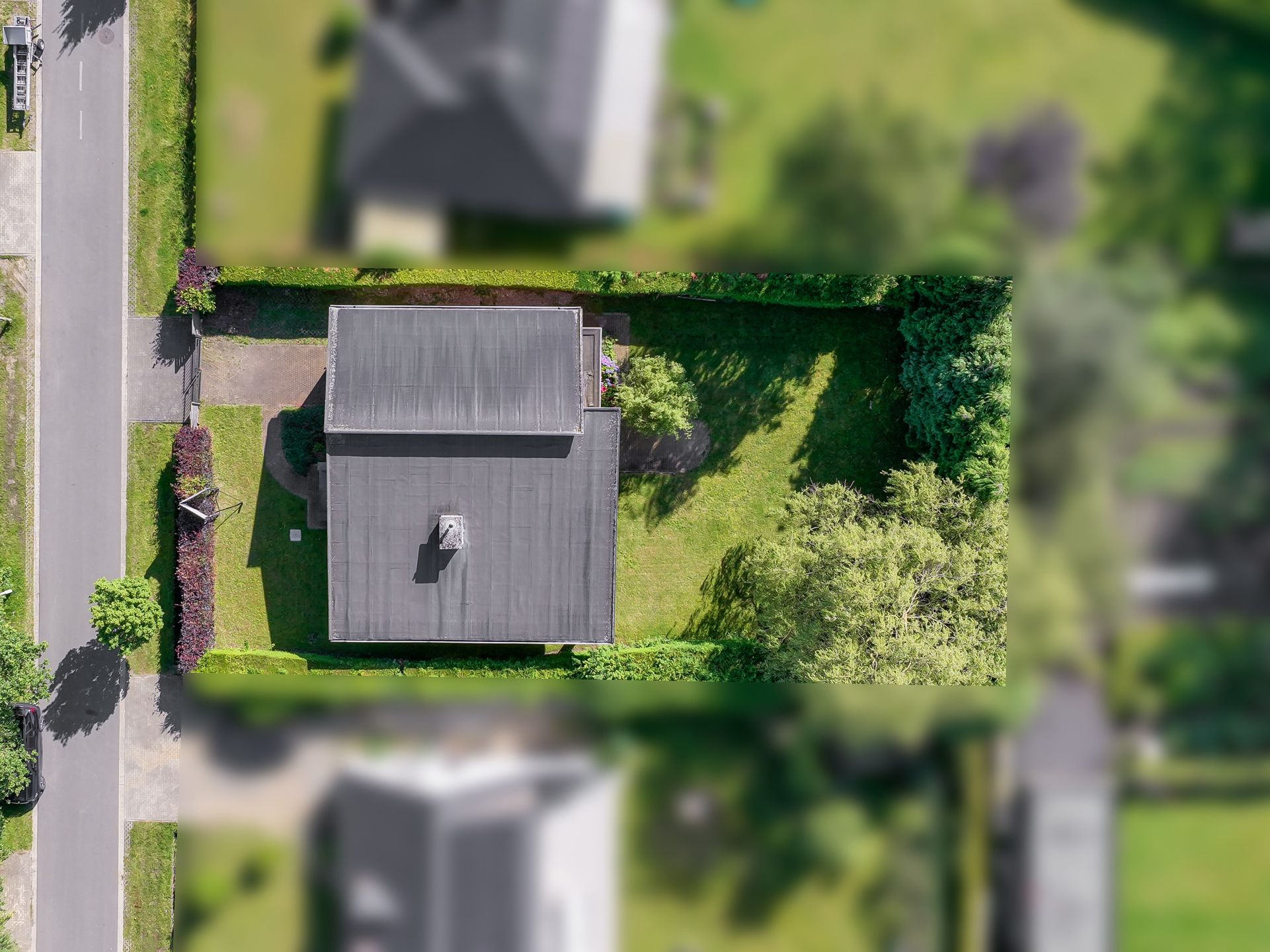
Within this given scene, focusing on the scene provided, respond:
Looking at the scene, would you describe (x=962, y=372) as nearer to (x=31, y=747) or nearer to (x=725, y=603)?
(x=725, y=603)

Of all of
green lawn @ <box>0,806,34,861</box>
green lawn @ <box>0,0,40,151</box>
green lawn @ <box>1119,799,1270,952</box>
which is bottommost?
green lawn @ <box>0,806,34,861</box>

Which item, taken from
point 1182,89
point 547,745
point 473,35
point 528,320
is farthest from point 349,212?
point 528,320

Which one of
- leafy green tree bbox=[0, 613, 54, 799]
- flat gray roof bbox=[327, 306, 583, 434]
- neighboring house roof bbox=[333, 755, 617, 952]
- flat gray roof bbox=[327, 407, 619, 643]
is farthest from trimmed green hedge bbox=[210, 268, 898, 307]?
neighboring house roof bbox=[333, 755, 617, 952]

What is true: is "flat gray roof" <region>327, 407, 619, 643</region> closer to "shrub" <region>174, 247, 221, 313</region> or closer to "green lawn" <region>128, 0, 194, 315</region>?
"shrub" <region>174, 247, 221, 313</region>

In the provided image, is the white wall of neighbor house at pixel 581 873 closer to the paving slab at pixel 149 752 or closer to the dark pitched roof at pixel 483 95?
the dark pitched roof at pixel 483 95

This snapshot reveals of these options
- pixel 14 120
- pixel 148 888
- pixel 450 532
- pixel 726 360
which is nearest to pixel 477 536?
pixel 450 532

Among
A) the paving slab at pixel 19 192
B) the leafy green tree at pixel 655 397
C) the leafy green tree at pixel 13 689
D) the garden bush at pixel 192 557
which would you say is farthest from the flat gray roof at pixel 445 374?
the paving slab at pixel 19 192

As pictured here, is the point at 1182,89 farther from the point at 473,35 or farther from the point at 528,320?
the point at 528,320
